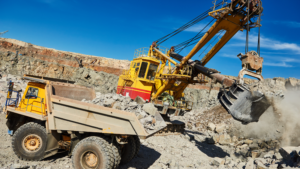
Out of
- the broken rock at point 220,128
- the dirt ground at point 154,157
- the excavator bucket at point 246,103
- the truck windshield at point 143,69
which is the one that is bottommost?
the dirt ground at point 154,157

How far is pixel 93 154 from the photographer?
4.30m

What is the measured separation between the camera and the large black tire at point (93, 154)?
409 cm

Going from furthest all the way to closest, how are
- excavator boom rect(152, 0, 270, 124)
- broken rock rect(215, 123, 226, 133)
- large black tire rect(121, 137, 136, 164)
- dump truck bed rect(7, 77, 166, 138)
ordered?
broken rock rect(215, 123, 226, 133)
excavator boom rect(152, 0, 270, 124)
large black tire rect(121, 137, 136, 164)
dump truck bed rect(7, 77, 166, 138)

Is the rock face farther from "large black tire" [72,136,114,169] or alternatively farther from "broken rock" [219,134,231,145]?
"large black tire" [72,136,114,169]

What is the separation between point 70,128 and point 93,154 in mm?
808

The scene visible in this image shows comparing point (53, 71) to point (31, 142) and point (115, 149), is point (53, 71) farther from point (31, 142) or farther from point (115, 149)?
point (115, 149)

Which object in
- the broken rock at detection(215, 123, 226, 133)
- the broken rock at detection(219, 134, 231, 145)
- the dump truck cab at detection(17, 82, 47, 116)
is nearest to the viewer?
the dump truck cab at detection(17, 82, 47, 116)

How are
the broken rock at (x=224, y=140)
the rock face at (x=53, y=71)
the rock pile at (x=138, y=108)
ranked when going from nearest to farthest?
the rock pile at (x=138, y=108), the broken rock at (x=224, y=140), the rock face at (x=53, y=71)

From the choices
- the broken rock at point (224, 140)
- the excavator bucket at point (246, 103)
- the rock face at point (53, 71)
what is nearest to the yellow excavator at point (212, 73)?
the excavator bucket at point (246, 103)

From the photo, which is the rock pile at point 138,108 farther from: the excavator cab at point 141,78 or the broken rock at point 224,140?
the broken rock at point 224,140

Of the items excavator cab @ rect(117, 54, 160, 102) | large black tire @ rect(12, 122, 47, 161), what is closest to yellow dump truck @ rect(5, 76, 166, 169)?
large black tire @ rect(12, 122, 47, 161)

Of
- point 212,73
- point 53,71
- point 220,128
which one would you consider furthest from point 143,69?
point 53,71

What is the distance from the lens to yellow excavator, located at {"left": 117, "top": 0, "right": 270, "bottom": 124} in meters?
5.75

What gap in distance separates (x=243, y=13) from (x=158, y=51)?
5365 mm
